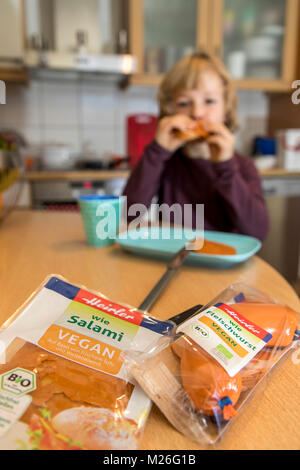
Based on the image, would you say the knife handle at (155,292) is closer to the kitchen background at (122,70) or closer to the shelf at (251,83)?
the kitchen background at (122,70)

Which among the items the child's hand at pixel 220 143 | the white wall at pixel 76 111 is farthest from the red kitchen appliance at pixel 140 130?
the child's hand at pixel 220 143

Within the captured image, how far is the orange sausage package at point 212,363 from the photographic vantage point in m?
0.27

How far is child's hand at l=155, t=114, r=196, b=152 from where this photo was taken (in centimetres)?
117

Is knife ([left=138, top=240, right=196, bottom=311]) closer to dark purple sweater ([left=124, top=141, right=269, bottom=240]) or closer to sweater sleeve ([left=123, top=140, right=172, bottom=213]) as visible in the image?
dark purple sweater ([left=124, top=141, right=269, bottom=240])

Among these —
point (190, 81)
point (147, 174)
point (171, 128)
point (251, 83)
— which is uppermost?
point (251, 83)

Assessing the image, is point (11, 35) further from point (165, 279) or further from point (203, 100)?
point (165, 279)

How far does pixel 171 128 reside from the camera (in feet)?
3.85

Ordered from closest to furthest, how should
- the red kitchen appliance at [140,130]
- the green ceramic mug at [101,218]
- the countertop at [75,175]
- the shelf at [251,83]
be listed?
the green ceramic mug at [101,218], the countertop at [75,175], the shelf at [251,83], the red kitchen appliance at [140,130]

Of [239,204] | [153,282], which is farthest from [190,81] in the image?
[153,282]

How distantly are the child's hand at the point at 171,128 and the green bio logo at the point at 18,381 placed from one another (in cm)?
98

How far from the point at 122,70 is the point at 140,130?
0.44 m

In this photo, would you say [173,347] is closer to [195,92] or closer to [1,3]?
[195,92]

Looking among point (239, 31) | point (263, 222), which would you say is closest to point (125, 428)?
point (263, 222)

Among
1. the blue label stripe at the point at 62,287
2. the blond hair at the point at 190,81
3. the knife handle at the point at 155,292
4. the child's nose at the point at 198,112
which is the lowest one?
the knife handle at the point at 155,292
